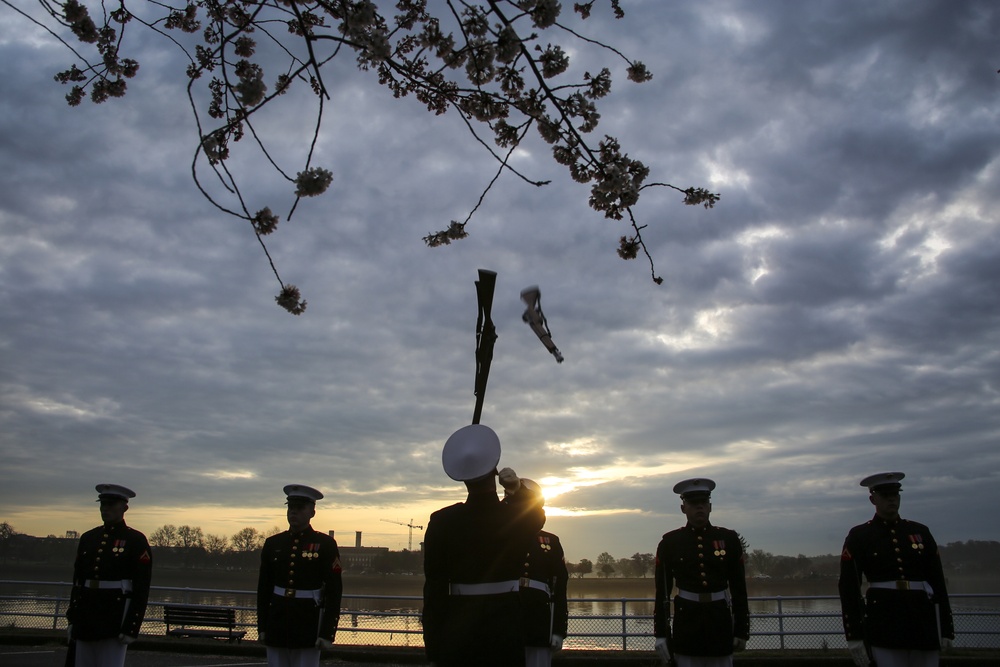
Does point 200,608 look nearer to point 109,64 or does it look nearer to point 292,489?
point 292,489

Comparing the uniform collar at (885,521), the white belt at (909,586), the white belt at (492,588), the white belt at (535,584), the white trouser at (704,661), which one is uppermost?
the uniform collar at (885,521)

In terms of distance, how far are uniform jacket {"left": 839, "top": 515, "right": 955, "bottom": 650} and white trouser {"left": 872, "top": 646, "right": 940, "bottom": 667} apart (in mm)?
→ 83

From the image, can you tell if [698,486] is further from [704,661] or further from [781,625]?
[781,625]

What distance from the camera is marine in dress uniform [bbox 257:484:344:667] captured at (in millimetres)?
6680

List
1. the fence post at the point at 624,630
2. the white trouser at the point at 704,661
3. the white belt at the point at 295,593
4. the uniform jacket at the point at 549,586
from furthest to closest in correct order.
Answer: the fence post at the point at 624,630, the white belt at the point at 295,593, the uniform jacket at the point at 549,586, the white trouser at the point at 704,661

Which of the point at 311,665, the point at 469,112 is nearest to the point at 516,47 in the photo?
the point at 469,112

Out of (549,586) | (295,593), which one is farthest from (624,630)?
(295,593)

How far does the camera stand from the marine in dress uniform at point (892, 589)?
568cm

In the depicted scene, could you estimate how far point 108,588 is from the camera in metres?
6.80

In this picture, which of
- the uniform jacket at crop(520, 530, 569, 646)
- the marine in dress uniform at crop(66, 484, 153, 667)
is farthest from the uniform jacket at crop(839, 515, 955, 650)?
the marine in dress uniform at crop(66, 484, 153, 667)

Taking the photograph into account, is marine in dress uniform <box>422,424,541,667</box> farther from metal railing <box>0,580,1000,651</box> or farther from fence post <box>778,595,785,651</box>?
fence post <box>778,595,785,651</box>

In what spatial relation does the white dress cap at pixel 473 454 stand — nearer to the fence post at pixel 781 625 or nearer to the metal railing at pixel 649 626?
the metal railing at pixel 649 626

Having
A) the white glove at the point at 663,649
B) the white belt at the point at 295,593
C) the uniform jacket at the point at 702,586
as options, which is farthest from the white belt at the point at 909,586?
the white belt at the point at 295,593

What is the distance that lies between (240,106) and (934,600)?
19.9 ft
